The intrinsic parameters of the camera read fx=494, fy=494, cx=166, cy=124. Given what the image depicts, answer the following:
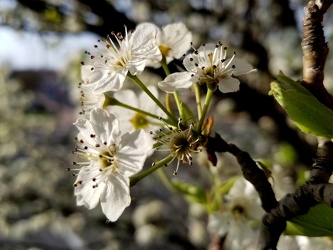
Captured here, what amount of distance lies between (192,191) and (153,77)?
3.90ft

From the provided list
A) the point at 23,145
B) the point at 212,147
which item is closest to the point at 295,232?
the point at 212,147

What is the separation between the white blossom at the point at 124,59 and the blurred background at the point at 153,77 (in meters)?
0.11

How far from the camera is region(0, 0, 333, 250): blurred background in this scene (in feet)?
4.95

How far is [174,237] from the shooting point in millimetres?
3023

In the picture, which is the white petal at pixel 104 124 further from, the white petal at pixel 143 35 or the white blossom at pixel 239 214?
the white blossom at pixel 239 214

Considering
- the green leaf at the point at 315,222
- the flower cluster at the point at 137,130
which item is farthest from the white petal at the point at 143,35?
the green leaf at the point at 315,222

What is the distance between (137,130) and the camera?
52cm

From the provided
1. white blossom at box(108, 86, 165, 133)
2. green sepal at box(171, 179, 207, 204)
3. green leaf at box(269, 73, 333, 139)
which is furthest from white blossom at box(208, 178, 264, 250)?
green leaf at box(269, 73, 333, 139)

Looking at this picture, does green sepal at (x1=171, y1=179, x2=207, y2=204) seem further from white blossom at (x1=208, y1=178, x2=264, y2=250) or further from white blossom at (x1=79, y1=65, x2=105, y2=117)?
white blossom at (x1=79, y1=65, x2=105, y2=117)

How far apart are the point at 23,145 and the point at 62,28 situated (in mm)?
1870

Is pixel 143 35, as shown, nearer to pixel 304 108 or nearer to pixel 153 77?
pixel 304 108

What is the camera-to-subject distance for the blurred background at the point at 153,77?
151 cm

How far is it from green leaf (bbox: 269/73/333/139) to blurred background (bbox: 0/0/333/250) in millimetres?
241

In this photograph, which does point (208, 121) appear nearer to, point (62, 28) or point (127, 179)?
point (127, 179)
